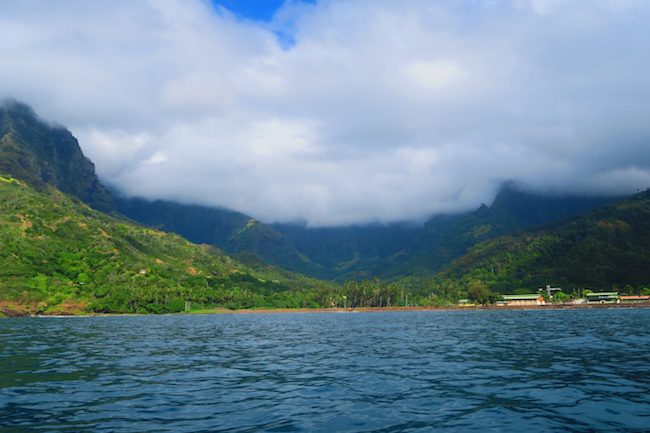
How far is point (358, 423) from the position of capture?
22.6m

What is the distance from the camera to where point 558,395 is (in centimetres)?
2803

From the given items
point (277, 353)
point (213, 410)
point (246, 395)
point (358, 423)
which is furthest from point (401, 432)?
point (277, 353)

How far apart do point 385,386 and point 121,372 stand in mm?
24295

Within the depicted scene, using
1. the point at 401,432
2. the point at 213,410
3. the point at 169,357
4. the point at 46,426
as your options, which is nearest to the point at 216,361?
the point at 169,357

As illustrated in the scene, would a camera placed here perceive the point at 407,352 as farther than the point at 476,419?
Yes

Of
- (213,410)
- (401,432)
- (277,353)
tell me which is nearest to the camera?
(401,432)

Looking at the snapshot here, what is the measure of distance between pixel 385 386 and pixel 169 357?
3102 cm

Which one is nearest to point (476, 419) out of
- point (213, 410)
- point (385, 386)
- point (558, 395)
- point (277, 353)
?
point (558, 395)

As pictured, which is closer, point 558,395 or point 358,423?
point 358,423

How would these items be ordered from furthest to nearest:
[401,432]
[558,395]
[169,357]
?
[169,357]
[558,395]
[401,432]

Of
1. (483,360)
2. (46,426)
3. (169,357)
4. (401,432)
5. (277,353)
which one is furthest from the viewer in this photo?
(277,353)

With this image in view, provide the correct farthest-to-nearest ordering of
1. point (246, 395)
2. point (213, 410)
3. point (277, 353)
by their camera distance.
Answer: point (277, 353)
point (246, 395)
point (213, 410)

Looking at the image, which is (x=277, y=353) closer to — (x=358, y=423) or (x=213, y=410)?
(x=213, y=410)

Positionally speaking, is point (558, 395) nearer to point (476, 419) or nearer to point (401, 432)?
point (476, 419)
